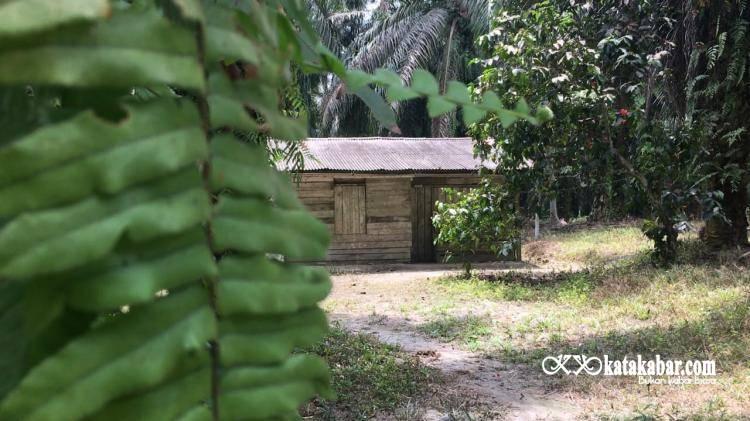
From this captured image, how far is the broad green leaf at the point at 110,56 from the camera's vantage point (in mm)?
331

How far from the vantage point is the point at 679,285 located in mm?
7293

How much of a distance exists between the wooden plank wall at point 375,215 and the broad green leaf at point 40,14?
12199 mm

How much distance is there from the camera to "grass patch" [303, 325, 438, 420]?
172 inches

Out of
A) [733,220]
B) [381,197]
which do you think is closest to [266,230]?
[733,220]

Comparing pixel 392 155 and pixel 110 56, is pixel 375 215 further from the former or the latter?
pixel 110 56

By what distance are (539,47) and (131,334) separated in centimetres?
862

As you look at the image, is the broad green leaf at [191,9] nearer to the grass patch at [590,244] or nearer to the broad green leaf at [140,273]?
the broad green leaf at [140,273]

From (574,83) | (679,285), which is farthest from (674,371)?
(574,83)

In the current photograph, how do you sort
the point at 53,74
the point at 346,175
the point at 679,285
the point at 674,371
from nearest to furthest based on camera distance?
1. the point at 53,74
2. the point at 674,371
3. the point at 679,285
4. the point at 346,175

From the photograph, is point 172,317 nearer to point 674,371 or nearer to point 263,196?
point 263,196

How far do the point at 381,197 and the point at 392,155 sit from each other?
102 centimetres

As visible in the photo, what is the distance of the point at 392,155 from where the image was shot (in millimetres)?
13383

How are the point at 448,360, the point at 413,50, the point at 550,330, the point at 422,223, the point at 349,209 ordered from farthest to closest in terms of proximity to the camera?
the point at 413,50
the point at 422,223
the point at 349,209
the point at 550,330
the point at 448,360

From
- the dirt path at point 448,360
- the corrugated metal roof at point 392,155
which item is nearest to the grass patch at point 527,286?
the dirt path at point 448,360
